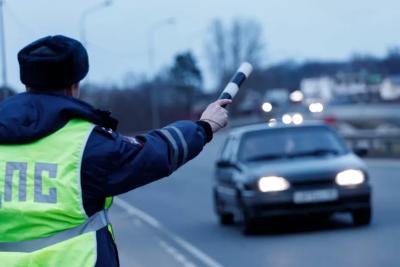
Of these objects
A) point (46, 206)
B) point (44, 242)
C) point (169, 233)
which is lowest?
point (169, 233)

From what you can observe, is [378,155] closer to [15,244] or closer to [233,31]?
[233,31]

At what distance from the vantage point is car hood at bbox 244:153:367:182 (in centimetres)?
1547

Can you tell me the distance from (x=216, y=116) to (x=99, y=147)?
1.79ft

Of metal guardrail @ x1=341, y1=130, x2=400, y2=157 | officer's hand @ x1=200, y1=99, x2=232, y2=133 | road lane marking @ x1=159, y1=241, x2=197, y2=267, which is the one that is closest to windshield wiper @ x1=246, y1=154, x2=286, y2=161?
road lane marking @ x1=159, y1=241, x2=197, y2=267

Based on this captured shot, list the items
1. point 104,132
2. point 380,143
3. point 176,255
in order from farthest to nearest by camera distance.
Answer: point 380,143
point 176,255
point 104,132

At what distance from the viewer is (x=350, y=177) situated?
15.7m

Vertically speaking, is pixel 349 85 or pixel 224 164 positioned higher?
pixel 224 164

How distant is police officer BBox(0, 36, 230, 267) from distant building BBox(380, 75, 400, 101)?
443 feet

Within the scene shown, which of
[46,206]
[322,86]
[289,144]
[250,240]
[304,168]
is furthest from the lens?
[322,86]

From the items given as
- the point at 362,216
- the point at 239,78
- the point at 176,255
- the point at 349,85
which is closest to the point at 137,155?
the point at 239,78

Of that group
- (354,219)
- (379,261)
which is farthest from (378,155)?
(379,261)

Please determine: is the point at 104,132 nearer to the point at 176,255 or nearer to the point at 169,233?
the point at 176,255

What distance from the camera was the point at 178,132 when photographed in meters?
3.70

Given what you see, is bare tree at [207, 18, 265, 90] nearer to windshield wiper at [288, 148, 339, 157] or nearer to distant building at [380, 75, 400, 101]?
windshield wiper at [288, 148, 339, 157]
